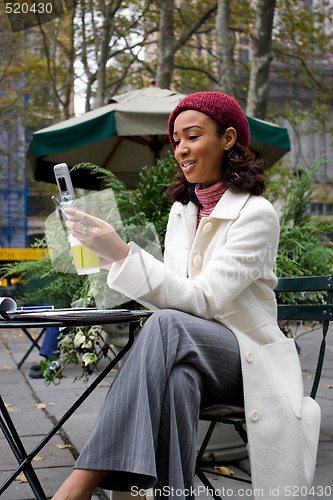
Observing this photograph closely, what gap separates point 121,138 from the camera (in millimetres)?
8086

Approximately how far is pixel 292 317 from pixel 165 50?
10.2 metres

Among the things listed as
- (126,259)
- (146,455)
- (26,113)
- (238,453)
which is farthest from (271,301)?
(26,113)

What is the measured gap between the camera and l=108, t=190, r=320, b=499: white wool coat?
6.33 feet

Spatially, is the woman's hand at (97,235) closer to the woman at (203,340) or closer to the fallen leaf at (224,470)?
the woman at (203,340)

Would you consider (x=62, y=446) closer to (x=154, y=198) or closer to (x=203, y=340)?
(x=154, y=198)

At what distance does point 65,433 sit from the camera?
3.77 metres

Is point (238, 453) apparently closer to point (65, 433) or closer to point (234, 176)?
point (65, 433)

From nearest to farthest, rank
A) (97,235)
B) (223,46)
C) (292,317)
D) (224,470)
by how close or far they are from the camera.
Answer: (97,235) < (292,317) < (224,470) < (223,46)

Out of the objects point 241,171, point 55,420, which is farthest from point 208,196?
point 55,420

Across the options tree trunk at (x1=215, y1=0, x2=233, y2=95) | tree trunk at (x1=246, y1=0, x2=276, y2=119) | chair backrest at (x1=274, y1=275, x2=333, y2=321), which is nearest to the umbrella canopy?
tree trunk at (x1=246, y1=0, x2=276, y2=119)

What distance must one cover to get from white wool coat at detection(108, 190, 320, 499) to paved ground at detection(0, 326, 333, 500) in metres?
0.15

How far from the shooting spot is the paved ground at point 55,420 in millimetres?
2840

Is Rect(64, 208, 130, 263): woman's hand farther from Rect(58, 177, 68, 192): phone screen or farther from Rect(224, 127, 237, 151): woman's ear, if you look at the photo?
Rect(224, 127, 237, 151): woman's ear

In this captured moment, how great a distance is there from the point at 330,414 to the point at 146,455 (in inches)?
112
